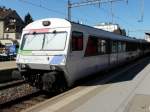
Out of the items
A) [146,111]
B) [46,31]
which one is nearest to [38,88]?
[46,31]

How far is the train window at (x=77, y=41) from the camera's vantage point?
40.3 ft

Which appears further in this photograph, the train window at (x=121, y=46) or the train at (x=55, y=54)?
the train window at (x=121, y=46)

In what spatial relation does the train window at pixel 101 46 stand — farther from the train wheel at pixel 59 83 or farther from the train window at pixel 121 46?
the train window at pixel 121 46

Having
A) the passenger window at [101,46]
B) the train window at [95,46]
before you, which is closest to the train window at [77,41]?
the train window at [95,46]

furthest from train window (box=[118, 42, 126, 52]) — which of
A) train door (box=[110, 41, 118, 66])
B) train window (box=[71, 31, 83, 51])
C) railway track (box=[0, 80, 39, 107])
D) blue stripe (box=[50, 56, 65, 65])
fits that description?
blue stripe (box=[50, 56, 65, 65])

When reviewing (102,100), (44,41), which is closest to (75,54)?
(44,41)

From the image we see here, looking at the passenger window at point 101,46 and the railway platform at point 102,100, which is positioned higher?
the passenger window at point 101,46

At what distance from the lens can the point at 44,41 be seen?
41.5 ft

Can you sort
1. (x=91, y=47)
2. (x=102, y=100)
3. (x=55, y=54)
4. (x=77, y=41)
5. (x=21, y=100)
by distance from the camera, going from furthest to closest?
1. (x=91, y=47)
2. (x=77, y=41)
3. (x=55, y=54)
4. (x=21, y=100)
5. (x=102, y=100)

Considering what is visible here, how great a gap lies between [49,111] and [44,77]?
11.0 feet

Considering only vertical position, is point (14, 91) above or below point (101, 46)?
below

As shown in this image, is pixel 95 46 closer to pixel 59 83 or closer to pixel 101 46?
pixel 101 46

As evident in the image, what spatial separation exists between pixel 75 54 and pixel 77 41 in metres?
0.54

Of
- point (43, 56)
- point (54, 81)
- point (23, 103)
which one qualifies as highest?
point (43, 56)
